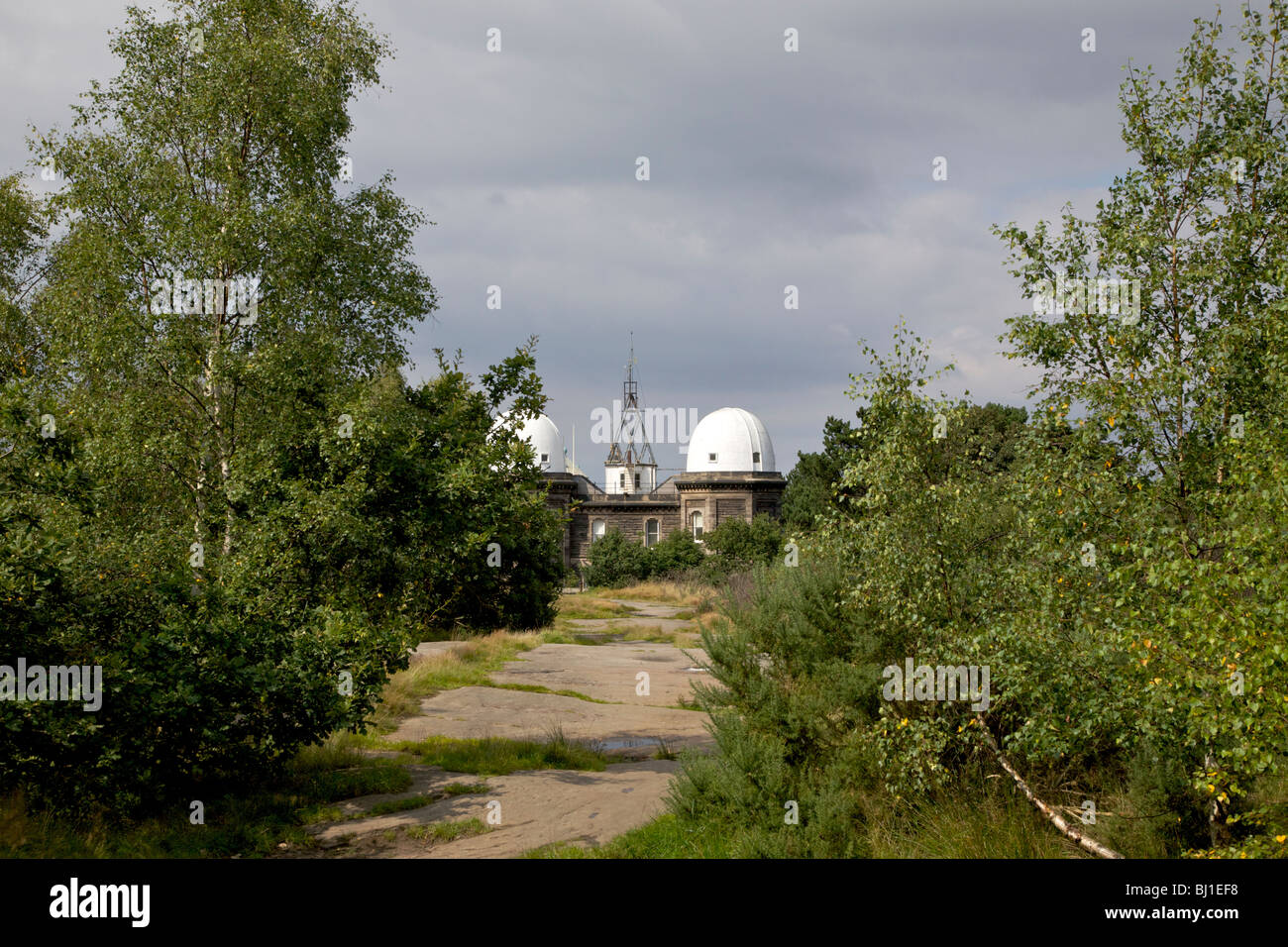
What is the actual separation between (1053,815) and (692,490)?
2098 inches

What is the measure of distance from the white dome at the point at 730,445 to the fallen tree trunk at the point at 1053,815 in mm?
53123

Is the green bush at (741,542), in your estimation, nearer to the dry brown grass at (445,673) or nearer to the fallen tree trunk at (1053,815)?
the dry brown grass at (445,673)

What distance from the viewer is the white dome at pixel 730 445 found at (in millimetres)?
61312

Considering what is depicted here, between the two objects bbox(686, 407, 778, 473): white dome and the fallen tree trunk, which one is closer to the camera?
the fallen tree trunk

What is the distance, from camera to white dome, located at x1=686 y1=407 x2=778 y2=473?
61312 millimetres

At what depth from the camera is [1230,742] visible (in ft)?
19.2

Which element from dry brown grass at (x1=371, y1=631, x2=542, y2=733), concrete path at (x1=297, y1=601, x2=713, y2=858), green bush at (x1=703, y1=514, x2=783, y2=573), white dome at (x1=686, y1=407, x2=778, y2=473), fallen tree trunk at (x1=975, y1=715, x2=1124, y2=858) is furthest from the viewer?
white dome at (x1=686, y1=407, x2=778, y2=473)

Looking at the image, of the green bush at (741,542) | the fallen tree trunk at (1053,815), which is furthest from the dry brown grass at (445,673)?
the green bush at (741,542)

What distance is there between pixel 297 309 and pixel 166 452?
409cm

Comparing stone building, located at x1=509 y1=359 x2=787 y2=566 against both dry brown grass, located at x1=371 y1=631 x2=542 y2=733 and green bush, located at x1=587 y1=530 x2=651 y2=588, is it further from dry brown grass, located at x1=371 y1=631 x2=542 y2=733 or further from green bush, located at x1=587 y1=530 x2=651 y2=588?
dry brown grass, located at x1=371 y1=631 x2=542 y2=733

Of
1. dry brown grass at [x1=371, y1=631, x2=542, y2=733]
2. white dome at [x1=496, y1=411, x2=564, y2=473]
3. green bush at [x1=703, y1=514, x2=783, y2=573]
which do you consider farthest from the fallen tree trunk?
white dome at [x1=496, y1=411, x2=564, y2=473]

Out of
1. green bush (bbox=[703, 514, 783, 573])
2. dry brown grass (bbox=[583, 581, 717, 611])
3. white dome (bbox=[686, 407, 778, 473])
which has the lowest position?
dry brown grass (bbox=[583, 581, 717, 611])
